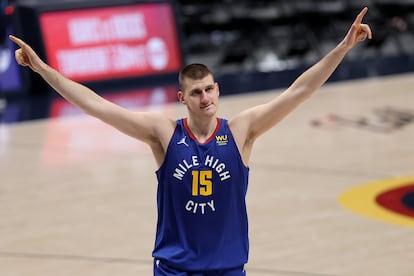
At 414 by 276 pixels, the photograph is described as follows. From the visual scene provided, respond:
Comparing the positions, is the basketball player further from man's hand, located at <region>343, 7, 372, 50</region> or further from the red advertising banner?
the red advertising banner

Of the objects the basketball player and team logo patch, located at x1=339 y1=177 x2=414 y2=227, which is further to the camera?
team logo patch, located at x1=339 y1=177 x2=414 y2=227

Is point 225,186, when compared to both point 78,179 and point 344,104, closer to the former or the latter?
point 78,179

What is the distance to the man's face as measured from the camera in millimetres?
4379

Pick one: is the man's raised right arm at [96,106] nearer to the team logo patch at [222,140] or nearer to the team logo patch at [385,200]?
the team logo patch at [222,140]

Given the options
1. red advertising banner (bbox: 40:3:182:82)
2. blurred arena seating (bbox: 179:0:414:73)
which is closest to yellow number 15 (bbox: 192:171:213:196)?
red advertising banner (bbox: 40:3:182:82)

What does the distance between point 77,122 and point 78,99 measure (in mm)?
7933

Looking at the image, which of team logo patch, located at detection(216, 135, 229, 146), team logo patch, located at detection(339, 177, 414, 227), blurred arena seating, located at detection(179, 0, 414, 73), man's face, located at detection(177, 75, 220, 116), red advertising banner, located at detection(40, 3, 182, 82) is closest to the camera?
man's face, located at detection(177, 75, 220, 116)

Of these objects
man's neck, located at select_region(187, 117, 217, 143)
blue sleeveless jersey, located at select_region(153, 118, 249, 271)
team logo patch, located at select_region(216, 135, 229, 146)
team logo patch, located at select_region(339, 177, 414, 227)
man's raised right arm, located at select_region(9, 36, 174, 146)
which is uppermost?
man's raised right arm, located at select_region(9, 36, 174, 146)

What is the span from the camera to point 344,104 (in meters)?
13.0

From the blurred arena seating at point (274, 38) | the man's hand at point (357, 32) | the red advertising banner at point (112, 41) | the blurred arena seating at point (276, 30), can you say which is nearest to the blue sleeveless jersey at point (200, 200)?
the man's hand at point (357, 32)

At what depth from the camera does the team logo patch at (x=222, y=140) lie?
4492mm

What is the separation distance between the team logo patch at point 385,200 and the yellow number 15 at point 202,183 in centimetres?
360

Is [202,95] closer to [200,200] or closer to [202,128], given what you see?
[202,128]

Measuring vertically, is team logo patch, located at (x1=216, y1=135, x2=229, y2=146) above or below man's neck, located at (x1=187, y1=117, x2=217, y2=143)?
below
